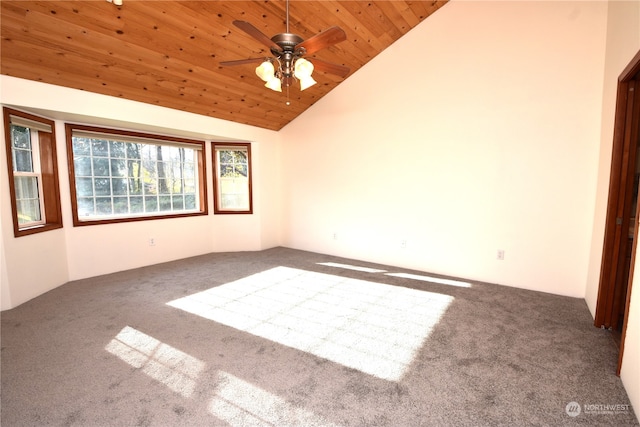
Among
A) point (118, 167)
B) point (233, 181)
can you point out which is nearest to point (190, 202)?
point (233, 181)

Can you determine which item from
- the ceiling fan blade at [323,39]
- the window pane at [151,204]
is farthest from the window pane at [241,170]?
the ceiling fan blade at [323,39]

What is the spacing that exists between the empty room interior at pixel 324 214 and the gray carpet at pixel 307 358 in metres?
0.02

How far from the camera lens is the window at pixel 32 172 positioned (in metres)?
3.08

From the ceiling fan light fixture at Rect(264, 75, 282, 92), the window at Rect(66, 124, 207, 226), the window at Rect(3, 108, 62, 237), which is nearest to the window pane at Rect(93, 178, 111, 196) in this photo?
the window at Rect(66, 124, 207, 226)

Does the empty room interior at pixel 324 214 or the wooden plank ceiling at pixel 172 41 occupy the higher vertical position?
the wooden plank ceiling at pixel 172 41

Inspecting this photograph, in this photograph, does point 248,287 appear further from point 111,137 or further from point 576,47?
point 576,47

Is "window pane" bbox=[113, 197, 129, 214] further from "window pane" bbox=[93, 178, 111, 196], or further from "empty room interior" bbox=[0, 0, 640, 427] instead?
"window pane" bbox=[93, 178, 111, 196]

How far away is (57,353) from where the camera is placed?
225 centimetres

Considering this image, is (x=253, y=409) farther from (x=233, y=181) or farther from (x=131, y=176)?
(x=233, y=181)

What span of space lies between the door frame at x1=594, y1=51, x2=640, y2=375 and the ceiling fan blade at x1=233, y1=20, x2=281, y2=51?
2638 mm

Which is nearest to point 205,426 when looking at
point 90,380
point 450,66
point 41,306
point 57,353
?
point 90,380

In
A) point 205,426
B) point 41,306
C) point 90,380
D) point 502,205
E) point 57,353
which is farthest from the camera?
point 502,205

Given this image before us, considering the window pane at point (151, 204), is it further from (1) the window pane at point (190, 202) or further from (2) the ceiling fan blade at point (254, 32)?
(2) the ceiling fan blade at point (254, 32)

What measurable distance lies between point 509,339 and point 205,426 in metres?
2.26
